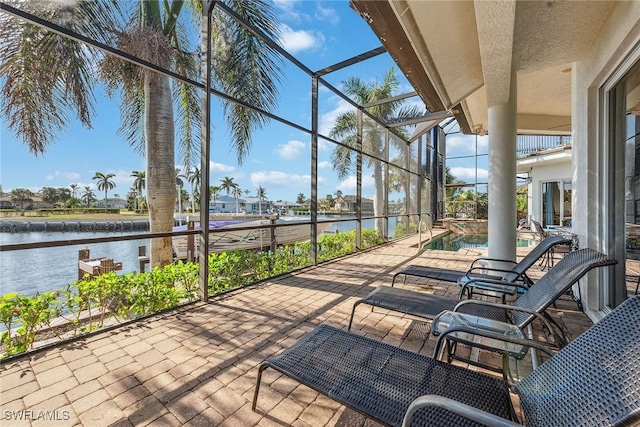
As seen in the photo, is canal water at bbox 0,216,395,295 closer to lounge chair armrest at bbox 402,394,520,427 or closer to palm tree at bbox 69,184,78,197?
palm tree at bbox 69,184,78,197

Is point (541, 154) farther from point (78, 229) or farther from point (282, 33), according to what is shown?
point (78, 229)

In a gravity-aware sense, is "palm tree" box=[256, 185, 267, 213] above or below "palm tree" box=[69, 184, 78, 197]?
above

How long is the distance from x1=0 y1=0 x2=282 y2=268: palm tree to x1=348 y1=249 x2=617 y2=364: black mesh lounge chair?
3712 mm

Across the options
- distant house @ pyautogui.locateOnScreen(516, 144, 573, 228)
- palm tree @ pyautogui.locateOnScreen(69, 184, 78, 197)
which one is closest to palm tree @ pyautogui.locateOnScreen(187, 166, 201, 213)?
palm tree @ pyautogui.locateOnScreen(69, 184, 78, 197)

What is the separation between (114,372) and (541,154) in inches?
581

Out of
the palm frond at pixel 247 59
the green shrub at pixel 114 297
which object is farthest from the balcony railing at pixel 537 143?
the green shrub at pixel 114 297

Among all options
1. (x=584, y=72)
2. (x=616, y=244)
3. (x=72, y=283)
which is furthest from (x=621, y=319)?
(x=72, y=283)

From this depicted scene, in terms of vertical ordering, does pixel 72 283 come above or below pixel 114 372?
above

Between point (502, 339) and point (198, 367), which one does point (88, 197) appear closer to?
point (198, 367)

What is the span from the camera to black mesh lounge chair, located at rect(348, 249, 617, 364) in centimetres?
192

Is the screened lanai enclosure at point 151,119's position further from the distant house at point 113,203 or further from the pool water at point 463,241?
the pool water at point 463,241

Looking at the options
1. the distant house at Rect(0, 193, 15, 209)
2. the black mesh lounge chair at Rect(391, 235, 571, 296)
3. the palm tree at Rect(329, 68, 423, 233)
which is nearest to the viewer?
the distant house at Rect(0, 193, 15, 209)

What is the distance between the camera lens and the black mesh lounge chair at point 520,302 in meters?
1.92

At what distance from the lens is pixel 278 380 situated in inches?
79.2
